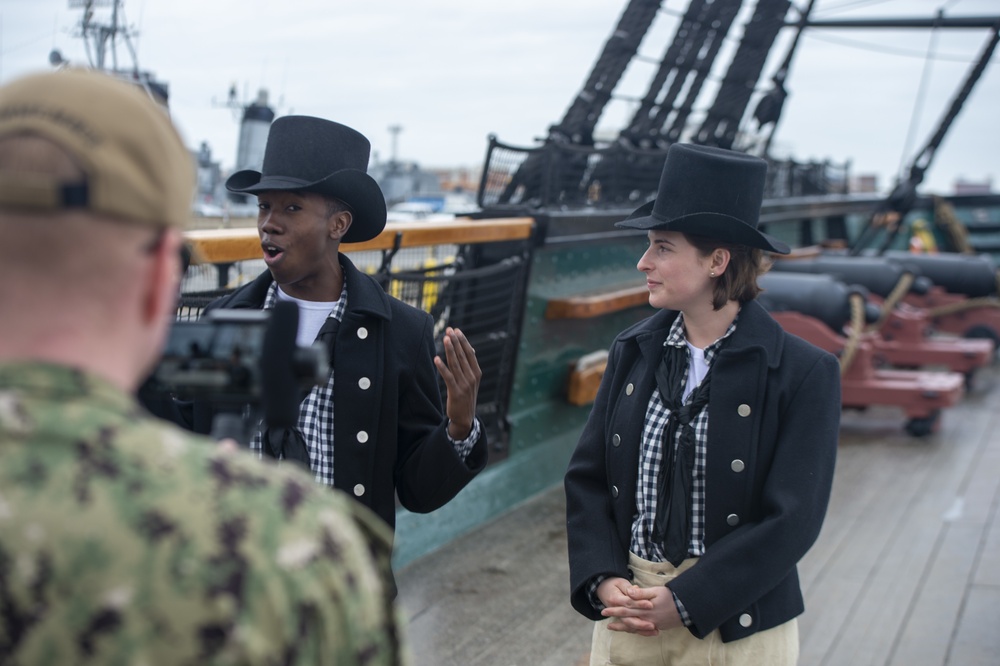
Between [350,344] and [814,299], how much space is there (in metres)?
6.54

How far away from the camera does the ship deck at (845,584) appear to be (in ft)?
14.1

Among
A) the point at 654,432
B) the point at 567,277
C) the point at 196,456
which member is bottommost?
the point at 567,277

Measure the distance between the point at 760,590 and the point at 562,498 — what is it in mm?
3876

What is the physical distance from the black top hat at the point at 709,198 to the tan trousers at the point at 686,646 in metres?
0.74

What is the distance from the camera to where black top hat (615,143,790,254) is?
8.43ft

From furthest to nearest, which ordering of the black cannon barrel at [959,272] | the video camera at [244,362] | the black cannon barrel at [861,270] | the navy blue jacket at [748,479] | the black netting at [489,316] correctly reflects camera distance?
the black cannon barrel at [959,272] < the black cannon barrel at [861,270] < the black netting at [489,316] < the navy blue jacket at [748,479] < the video camera at [244,362]

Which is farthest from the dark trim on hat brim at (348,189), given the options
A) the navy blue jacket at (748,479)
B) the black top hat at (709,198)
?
the navy blue jacket at (748,479)

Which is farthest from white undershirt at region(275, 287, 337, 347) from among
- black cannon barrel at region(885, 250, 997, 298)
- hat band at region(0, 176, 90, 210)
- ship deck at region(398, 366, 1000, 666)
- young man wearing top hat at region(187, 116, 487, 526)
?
black cannon barrel at region(885, 250, 997, 298)

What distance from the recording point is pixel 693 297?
259 cm

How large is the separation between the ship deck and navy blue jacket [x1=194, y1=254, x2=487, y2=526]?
116 cm

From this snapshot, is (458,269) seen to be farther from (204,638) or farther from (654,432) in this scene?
(204,638)

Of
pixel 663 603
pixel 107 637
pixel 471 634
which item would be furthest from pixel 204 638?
pixel 471 634

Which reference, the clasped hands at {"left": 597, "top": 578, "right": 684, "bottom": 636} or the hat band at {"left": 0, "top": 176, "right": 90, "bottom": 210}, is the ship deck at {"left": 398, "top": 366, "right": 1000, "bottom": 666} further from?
the hat band at {"left": 0, "top": 176, "right": 90, "bottom": 210}

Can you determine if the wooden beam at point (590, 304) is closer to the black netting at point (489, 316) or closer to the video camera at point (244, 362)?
the black netting at point (489, 316)
